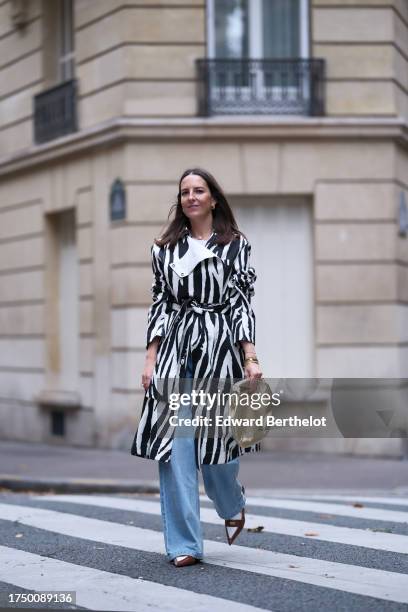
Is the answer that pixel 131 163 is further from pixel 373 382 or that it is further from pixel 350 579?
pixel 350 579

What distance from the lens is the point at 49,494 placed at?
1052 cm

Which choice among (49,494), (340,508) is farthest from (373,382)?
(49,494)

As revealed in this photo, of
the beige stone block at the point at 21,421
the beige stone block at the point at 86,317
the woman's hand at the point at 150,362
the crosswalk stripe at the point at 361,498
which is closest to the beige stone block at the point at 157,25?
the beige stone block at the point at 86,317

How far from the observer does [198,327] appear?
578cm

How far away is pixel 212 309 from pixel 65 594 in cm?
156

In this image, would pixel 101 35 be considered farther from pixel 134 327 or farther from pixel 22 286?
pixel 22 286

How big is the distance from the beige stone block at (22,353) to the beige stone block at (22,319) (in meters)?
0.13

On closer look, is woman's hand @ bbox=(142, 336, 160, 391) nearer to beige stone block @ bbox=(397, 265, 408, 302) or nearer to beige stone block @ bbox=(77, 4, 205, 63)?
beige stone block @ bbox=(397, 265, 408, 302)

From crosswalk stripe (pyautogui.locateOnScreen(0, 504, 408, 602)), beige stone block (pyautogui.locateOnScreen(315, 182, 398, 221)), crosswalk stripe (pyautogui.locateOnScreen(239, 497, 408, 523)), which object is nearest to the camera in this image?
crosswalk stripe (pyautogui.locateOnScreen(0, 504, 408, 602))

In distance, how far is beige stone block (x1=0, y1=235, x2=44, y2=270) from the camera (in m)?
15.7

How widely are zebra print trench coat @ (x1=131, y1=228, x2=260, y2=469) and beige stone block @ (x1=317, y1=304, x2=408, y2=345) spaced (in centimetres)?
781

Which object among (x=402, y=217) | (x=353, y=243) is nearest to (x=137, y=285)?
(x=353, y=243)

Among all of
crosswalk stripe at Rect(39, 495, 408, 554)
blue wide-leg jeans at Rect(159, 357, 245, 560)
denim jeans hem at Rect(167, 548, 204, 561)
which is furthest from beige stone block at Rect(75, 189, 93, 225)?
denim jeans hem at Rect(167, 548, 204, 561)

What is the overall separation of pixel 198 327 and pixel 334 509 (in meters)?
2.97
